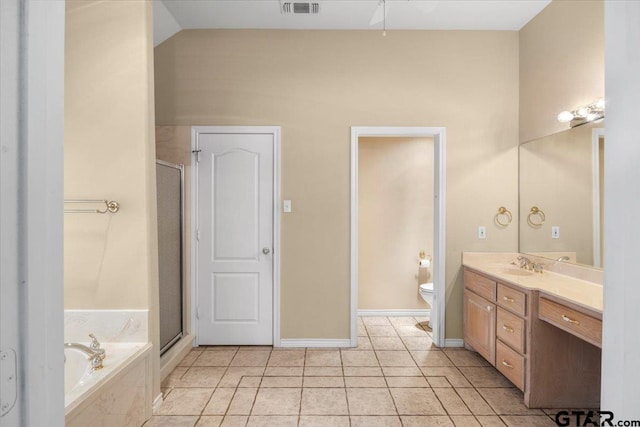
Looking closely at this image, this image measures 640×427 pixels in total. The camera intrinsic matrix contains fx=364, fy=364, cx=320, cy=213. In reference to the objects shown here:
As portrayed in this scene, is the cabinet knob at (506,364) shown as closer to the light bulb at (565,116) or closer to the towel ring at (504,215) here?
→ the towel ring at (504,215)

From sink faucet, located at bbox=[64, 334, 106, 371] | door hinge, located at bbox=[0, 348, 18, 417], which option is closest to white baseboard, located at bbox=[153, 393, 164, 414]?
sink faucet, located at bbox=[64, 334, 106, 371]

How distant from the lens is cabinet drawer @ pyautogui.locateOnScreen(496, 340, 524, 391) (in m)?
2.41

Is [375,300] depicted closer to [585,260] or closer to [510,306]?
[510,306]

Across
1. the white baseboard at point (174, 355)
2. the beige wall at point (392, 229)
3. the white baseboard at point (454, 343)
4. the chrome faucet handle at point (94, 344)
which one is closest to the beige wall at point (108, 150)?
the chrome faucet handle at point (94, 344)

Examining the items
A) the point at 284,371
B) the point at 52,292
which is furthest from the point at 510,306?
the point at 52,292

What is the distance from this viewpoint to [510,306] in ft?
8.36

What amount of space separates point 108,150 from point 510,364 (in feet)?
9.77

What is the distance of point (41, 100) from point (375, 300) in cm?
425

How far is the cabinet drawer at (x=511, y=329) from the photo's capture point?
2402mm

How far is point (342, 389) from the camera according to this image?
8.50 ft

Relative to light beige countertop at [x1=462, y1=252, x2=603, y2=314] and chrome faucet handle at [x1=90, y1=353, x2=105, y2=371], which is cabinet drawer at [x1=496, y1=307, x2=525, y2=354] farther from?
chrome faucet handle at [x1=90, y1=353, x2=105, y2=371]

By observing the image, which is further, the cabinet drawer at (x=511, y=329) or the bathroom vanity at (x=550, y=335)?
the cabinet drawer at (x=511, y=329)

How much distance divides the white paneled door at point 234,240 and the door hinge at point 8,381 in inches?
115

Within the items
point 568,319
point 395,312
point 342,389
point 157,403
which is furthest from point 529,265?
point 157,403
